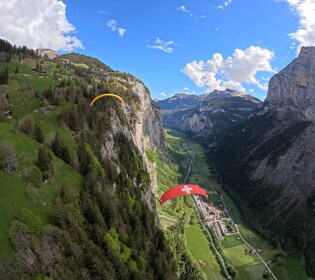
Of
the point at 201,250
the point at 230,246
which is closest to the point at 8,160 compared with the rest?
the point at 201,250

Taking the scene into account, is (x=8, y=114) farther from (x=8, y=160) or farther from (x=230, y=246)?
(x=230, y=246)

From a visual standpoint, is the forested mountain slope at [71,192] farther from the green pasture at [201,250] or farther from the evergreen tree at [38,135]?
A: the green pasture at [201,250]

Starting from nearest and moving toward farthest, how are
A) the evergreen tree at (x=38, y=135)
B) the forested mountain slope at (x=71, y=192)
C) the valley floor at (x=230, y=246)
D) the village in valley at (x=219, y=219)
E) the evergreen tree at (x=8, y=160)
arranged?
the forested mountain slope at (x=71, y=192), the evergreen tree at (x=8, y=160), the evergreen tree at (x=38, y=135), the valley floor at (x=230, y=246), the village in valley at (x=219, y=219)

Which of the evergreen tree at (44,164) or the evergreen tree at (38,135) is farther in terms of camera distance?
the evergreen tree at (38,135)

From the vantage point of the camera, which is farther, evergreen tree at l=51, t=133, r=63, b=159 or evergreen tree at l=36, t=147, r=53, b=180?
evergreen tree at l=51, t=133, r=63, b=159

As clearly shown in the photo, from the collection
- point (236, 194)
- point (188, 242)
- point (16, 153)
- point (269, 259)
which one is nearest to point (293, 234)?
point (269, 259)

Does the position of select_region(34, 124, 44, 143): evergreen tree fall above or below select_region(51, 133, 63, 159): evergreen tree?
above

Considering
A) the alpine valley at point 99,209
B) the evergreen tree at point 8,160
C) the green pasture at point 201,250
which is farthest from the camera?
the green pasture at point 201,250

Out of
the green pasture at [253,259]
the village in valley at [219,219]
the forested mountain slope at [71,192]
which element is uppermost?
the forested mountain slope at [71,192]

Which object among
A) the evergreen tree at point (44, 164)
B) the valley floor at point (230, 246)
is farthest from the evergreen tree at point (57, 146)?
the valley floor at point (230, 246)

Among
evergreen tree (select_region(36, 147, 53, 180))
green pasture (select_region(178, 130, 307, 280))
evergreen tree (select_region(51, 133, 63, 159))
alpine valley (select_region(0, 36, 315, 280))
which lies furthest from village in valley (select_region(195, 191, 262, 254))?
evergreen tree (select_region(36, 147, 53, 180))

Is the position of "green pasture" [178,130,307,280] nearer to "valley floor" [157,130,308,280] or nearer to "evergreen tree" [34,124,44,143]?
"valley floor" [157,130,308,280]
